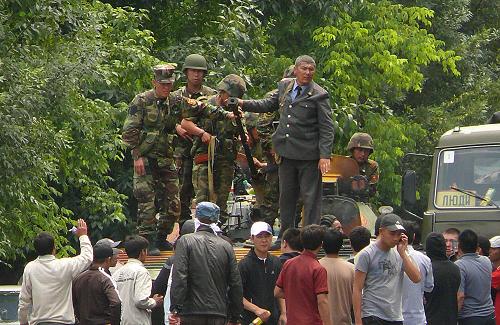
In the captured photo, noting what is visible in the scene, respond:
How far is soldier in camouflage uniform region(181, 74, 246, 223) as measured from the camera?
16.8 meters

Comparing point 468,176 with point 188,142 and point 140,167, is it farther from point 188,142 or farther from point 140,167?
point 140,167

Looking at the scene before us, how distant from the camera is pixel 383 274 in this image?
13.6 m

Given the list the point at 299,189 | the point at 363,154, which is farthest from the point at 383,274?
the point at 363,154

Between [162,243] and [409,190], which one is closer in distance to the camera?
[162,243]

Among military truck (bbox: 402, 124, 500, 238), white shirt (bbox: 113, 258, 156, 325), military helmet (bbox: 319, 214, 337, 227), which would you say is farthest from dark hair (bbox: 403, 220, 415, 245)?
military truck (bbox: 402, 124, 500, 238)

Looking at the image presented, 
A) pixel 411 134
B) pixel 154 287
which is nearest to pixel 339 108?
pixel 411 134

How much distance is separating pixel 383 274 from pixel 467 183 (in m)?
4.60

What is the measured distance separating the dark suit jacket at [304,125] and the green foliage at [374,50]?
14137 mm

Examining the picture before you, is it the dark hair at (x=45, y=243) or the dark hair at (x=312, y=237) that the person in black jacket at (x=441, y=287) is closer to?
the dark hair at (x=312, y=237)

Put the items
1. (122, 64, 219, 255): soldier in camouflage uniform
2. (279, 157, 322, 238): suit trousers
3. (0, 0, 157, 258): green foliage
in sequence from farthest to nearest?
(0, 0, 157, 258): green foliage → (122, 64, 219, 255): soldier in camouflage uniform → (279, 157, 322, 238): suit trousers

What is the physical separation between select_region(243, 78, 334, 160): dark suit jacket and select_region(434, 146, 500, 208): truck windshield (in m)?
2.74

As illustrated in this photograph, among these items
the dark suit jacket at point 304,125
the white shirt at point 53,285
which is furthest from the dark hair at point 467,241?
the white shirt at point 53,285

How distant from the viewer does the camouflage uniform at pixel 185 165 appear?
56.4 ft

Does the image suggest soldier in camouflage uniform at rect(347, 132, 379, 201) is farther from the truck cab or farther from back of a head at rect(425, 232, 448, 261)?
back of a head at rect(425, 232, 448, 261)
